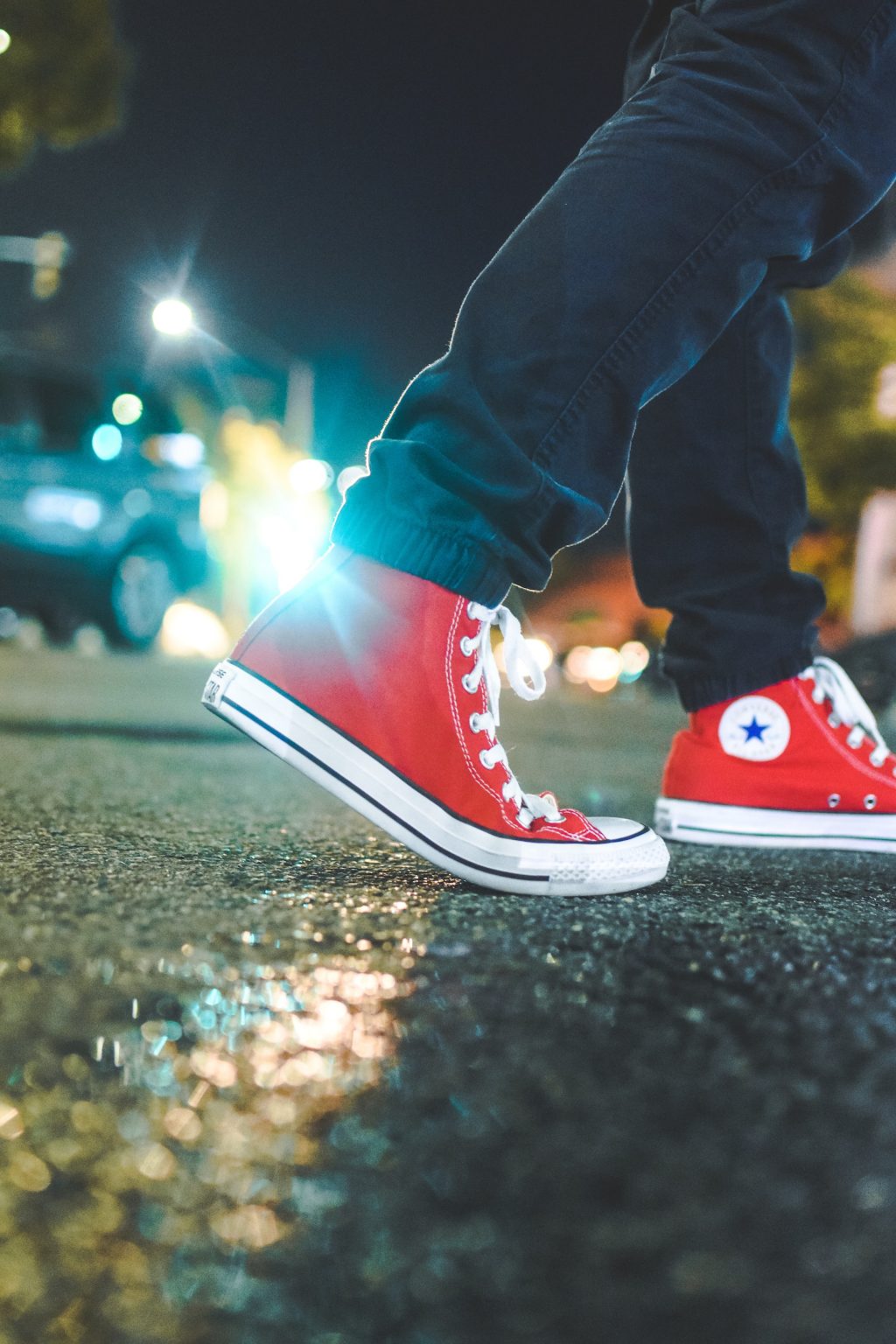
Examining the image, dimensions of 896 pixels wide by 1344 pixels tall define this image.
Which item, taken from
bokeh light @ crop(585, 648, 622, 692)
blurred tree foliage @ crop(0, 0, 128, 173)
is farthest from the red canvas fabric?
bokeh light @ crop(585, 648, 622, 692)

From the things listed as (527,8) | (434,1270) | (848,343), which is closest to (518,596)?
(434,1270)

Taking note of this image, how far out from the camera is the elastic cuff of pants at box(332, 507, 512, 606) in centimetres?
104

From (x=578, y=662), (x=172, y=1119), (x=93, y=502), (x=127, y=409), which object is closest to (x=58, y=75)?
(x=127, y=409)

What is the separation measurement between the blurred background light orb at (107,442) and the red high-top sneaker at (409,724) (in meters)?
7.76

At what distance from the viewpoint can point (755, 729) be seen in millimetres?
1512

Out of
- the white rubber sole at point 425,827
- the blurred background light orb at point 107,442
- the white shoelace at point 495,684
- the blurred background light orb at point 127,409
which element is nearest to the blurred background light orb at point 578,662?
the blurred background light orb at point 127,409

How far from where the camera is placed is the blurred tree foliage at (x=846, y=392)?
52.4ft

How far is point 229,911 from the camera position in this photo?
0.84 metres

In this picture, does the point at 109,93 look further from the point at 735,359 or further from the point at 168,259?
the point at 735,359

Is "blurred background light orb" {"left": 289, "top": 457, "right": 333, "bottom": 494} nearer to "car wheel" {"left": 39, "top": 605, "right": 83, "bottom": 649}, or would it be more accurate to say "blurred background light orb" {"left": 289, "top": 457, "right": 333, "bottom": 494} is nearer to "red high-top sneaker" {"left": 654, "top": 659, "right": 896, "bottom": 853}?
"car wheel" {"left": 39, "top": 605, "right": 83, "bottom": 649}

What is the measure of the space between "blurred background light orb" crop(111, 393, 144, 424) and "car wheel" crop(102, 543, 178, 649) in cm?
99

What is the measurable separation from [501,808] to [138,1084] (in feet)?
1.78

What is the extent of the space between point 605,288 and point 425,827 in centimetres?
53

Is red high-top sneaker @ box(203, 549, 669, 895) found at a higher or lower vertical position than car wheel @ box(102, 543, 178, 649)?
lower
